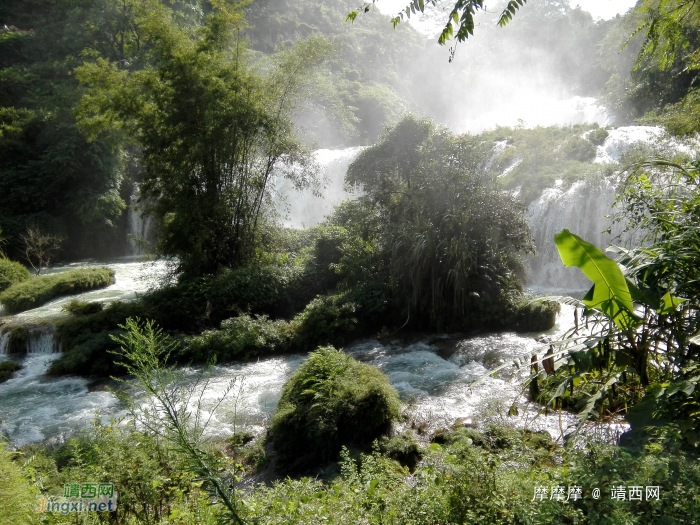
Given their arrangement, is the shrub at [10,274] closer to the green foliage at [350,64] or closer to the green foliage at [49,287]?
the green foliage at [49,287]

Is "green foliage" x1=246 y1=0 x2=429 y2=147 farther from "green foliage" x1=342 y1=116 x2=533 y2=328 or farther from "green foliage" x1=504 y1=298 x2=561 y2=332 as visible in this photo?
"green foliage" x1=504 y1=298 x2=561 y2=332

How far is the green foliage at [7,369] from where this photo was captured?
8.65m

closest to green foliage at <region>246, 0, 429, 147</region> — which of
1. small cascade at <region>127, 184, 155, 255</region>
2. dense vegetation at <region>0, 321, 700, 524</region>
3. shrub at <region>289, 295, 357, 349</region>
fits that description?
small cascade at <region>127, 184, 155, 255</region>

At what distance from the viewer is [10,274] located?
555 inches

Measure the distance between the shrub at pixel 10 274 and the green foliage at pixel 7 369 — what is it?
5694mm

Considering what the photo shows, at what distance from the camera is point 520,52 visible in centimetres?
4753

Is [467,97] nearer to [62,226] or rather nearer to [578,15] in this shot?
[578,15]

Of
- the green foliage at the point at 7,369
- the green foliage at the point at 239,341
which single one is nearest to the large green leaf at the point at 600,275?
the green foliage at the point at 239,341

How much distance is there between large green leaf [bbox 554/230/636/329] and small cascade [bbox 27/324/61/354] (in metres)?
9.97

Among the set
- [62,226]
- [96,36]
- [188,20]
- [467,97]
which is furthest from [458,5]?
[467,97]

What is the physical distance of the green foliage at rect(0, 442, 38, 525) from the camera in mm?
2671

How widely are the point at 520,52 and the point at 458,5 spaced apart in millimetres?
49583

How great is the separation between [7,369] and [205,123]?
20.3 ft

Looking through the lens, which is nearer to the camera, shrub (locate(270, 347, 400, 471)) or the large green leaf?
the large green leaf
